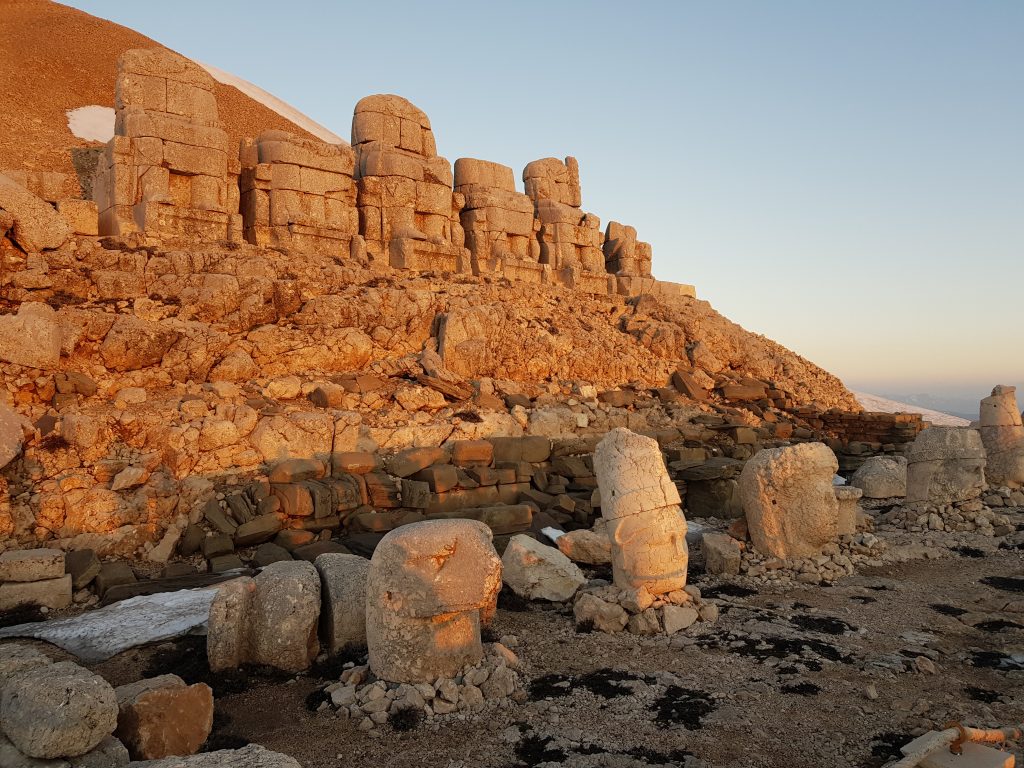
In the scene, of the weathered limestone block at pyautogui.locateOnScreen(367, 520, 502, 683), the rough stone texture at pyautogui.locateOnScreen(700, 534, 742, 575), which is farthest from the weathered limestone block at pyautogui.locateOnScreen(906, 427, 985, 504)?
the weathered limestone block at pyautogui.locateOnScreen(367, 520, 502, 683)

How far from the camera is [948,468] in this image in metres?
10.3

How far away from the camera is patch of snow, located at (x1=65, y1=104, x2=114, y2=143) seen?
1093 inches

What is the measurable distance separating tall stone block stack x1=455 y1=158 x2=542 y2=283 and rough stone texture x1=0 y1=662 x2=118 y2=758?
1408 cm

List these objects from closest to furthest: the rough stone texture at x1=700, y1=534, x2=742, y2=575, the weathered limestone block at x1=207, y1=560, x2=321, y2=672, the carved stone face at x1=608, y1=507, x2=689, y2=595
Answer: the weathered limestone block at x1=207, y1=560, x2=321, y2=672 < the carved stone face at x1=608, y1=507, x2=689, y2=595 < the rough stone texture at x1=700, y1=534, x2=742, y2=575

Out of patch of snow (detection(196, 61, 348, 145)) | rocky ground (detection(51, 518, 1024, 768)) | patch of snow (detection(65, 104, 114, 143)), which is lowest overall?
rocky ground (detection(51, 518, 1024, 768))

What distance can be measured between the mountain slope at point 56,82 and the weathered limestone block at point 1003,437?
24.6 m

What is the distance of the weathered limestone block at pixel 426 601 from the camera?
4.93m

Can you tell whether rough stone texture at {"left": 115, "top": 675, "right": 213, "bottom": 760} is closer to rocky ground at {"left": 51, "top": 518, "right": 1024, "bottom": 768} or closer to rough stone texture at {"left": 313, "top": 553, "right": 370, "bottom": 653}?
rocky ground at {"left": 51, "top": 518, "right": 1024, "bottom": 768}

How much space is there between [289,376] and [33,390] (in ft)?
10.5

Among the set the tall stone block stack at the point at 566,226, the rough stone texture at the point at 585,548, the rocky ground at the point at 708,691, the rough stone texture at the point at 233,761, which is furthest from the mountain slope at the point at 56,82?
the rough stone texture at the point at 233,761

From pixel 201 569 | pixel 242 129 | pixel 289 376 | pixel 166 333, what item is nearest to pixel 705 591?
pixel 201 569

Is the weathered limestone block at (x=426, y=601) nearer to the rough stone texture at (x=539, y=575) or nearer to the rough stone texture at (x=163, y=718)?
the rough stone texture at (x=163, y=718)

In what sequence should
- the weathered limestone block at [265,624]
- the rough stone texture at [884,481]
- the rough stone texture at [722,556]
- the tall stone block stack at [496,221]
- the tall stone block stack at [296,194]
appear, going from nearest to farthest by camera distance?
the weathered limestone block at [265,624] < the rough stone texture at [722,556] < the rough stone texture at [884,481] < the tall stone block stack at [296,194] < the tall stone block stack at [496,221]

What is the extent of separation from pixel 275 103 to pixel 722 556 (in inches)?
1982
